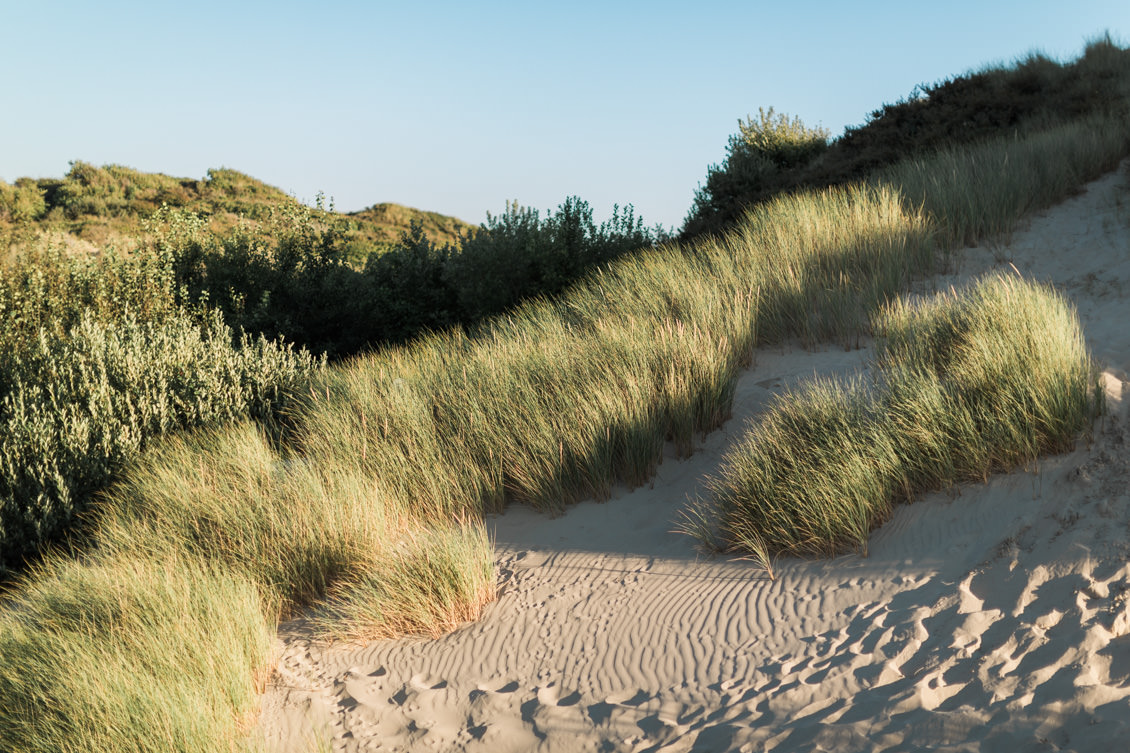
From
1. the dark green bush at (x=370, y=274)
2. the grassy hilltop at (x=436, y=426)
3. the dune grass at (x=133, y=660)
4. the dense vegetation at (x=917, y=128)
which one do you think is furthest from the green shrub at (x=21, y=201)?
the dune grass at (x=133, y=660)

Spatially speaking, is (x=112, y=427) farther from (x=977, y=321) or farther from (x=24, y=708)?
(x=977, y=321)

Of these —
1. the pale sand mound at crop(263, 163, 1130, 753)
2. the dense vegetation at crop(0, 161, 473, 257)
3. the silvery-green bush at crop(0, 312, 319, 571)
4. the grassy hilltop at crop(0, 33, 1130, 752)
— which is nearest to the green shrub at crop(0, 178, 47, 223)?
the dense vegetation at crop(0, 161, 473, 257)

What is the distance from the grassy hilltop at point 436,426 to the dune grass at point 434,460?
22mm

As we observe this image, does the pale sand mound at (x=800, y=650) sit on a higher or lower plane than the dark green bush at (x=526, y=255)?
lower

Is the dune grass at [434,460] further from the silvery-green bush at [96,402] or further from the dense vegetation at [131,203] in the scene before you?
the dense vegetation at [131,203]

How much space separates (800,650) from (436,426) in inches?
143

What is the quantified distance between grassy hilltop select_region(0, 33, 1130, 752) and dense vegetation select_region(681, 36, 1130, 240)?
0.31 m

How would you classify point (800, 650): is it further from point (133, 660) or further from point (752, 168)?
point (752, 168)

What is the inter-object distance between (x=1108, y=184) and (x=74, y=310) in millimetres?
12356

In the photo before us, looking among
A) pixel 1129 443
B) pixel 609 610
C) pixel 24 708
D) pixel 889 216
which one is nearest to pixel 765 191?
pixel 889 216

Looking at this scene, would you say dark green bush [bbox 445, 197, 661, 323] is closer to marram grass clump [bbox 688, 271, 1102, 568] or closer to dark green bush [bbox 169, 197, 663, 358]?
dark green bush [bbox 169, 197, 663, 358]

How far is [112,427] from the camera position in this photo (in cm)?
684

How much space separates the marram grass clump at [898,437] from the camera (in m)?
4.46

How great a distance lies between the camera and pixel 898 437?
15.3 ft
